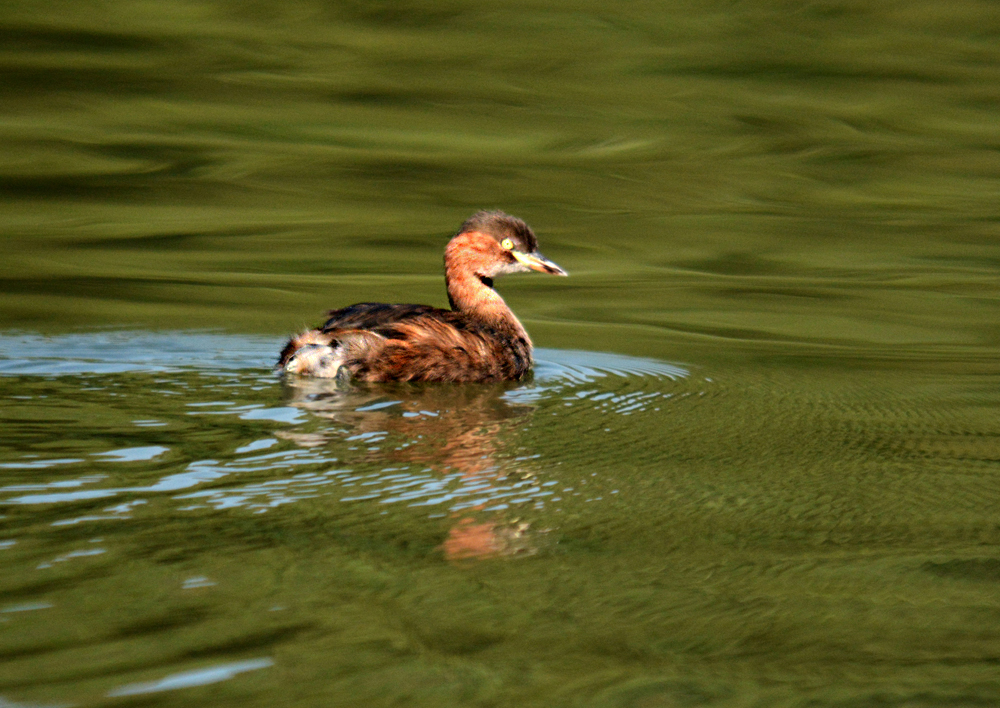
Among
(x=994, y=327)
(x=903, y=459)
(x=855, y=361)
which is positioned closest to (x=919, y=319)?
(x=994, y=327)

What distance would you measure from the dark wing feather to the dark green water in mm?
403

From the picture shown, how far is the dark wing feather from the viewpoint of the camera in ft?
23.2

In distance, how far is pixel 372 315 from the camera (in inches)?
280

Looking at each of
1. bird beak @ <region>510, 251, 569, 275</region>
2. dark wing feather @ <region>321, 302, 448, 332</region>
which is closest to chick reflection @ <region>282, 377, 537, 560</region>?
dark wing feather @ <region>321, 302, 448, 332</region>

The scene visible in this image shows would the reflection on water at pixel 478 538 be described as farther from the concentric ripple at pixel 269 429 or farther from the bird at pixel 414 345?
the bird at pixel 414 345

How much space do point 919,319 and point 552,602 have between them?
610cm

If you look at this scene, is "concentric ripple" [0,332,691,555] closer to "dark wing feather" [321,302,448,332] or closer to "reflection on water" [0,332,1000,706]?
"reflection on water" [0,332,1000,706]

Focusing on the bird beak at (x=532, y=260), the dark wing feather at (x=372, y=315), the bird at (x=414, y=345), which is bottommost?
the bird at (x=414, y=345)

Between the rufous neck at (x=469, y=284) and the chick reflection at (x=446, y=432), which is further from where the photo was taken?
the rufous neck at (x=469, y=284)

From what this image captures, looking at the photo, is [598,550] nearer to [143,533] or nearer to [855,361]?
[143,533]

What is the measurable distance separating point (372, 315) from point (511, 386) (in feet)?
2.42

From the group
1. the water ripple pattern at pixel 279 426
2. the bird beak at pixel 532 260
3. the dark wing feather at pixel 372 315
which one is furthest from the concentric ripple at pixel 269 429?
the bird beak at pixel 532 260

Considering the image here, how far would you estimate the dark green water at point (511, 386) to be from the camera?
3.77m

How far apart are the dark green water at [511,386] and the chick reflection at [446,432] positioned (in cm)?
3
